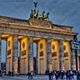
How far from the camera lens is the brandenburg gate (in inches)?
2341

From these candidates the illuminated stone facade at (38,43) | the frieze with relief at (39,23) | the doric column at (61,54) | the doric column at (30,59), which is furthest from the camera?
the doric column at (61,54)

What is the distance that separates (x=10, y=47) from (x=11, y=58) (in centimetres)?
307

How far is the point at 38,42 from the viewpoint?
2660 inches

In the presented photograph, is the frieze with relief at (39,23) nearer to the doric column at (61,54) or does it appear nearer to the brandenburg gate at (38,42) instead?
the brandenburg gate at (38,42)

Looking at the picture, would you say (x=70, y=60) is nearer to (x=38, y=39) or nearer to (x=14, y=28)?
(x=38, y=39)

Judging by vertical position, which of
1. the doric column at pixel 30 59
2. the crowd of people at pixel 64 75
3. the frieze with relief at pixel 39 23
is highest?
the frieze with relief at pixel 39 23

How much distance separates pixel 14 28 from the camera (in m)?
59.3

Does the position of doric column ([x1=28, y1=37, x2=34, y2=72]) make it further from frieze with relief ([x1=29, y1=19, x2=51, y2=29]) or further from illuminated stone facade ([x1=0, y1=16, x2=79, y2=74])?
frieze with relief ([x1=29, y1=19, x2=51, y2=29])

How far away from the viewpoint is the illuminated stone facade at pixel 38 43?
59438 mm

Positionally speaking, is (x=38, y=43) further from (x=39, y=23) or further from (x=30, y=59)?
(x=30, y=59)

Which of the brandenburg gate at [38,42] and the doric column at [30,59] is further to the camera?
the doric column at [30,59]

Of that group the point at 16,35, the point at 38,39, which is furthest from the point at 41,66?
the point at 16,35

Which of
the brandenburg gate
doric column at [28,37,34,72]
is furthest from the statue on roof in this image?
doric column at [28,37,34,72]

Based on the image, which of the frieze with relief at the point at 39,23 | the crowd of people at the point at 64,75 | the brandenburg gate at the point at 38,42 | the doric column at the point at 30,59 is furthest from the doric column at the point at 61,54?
the crowd of people at the point at 64,75
